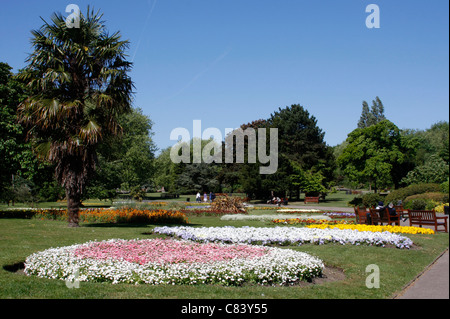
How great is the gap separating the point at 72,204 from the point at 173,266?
8.98 m

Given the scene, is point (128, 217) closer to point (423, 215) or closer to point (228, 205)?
point (228, 205)

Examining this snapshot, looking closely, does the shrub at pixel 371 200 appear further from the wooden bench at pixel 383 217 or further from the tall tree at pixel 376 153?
the tall tree at pixel 376 153

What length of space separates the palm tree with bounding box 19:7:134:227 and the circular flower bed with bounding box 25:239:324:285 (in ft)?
20.1

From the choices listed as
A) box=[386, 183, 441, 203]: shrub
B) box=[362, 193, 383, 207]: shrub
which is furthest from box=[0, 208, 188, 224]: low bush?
box=[386, 183, 441, 203]: shrub

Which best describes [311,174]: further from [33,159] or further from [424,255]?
[424,255]

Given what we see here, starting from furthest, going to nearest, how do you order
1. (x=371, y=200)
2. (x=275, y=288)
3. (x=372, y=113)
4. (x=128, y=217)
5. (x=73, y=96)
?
(x=372, y=113)
(x=371, y=200)
(x=128, y=217)
(x=73, y=96)
(x=275, y=288)

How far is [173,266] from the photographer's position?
690 centimetres

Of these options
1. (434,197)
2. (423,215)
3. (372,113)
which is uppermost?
(372,113)

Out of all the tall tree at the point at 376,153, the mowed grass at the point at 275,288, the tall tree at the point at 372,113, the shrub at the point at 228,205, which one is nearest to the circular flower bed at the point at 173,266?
the mowed grass at the point at 275,288

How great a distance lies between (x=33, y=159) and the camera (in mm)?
18594

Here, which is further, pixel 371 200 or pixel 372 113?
pixel 372 113

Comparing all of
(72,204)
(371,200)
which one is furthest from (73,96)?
(371,200)

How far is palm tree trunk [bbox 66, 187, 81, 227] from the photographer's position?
14.4 metres

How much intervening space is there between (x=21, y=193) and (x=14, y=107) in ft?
39.3
